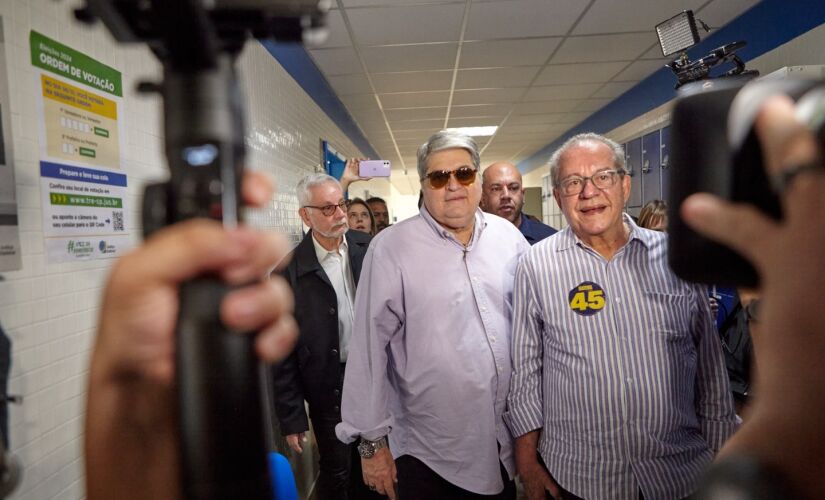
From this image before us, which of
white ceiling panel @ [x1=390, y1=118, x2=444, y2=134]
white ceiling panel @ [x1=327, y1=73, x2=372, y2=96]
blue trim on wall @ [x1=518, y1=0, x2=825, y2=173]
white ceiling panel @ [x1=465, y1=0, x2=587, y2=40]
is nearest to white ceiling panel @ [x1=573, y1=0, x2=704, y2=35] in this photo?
white ceiling panel @ [x1=465, y1=0, x2=587, y2=40]

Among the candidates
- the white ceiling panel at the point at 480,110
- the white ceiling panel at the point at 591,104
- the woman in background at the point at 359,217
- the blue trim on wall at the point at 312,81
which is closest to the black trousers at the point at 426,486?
the blue trim on wall at the point at 312,81

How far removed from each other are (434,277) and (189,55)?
1.53 metres

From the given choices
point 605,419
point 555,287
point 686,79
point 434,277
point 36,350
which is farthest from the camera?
point 686,79

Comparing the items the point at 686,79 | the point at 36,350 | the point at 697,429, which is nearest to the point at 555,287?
the point at 697,429

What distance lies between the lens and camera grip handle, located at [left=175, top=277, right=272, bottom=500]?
32 centimetres

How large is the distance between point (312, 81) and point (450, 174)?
3.17m

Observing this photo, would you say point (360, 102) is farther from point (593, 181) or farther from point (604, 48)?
point (593, 181)

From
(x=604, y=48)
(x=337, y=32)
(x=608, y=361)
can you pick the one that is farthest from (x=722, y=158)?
(x=604, y=48)

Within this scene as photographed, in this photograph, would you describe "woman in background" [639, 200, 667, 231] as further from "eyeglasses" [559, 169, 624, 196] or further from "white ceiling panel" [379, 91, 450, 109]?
"white ceiling panel" [379, 91, 450, 109]

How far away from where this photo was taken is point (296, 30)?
390 mm

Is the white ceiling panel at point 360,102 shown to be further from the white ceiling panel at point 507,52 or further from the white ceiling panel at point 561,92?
the white ceiling panel at point 561,92

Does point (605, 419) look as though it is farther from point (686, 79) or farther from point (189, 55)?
point (686, 79)

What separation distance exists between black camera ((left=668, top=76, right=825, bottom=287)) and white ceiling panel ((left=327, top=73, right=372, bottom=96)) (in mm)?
4988

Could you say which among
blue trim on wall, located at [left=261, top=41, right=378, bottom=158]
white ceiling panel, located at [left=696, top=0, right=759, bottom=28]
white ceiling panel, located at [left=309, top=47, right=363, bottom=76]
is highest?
white ceiling panel, located at [left=696, top=0, right=759, bottom=28]
